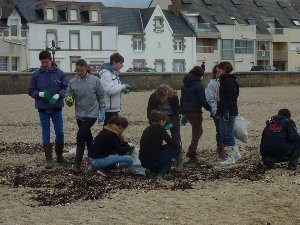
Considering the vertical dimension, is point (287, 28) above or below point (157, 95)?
above

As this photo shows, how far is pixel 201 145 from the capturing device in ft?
43.5

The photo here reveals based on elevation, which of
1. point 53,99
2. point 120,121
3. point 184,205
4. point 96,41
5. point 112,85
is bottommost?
point 184,205

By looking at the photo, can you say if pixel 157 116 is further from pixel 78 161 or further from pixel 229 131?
pixel 229 131

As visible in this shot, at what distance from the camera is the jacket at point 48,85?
1040cm

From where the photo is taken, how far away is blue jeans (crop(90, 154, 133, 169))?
31.1 ft

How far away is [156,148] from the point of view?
31.0 feet

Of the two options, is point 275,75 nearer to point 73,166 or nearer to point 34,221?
point 73,166

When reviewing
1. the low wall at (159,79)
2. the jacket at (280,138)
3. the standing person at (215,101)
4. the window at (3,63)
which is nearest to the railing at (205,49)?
the low wall at (159,79)

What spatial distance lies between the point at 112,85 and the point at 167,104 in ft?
3.12

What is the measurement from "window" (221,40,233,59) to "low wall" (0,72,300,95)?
18242 millimetres

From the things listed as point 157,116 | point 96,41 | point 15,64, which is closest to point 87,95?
point 157,116

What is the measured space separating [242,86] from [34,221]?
1594 inches

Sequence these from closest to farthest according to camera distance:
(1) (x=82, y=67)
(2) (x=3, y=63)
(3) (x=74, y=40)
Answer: (1) (x=82, y=67) < (2) (x=3, y=63) < (3) (x=74, y=40)

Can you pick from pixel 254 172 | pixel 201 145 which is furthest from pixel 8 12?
pixel 254 172
